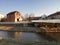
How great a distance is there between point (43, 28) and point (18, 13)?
25.1 meters

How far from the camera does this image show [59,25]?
1490 inches

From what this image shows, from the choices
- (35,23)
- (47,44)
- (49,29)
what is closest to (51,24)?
(49,29)

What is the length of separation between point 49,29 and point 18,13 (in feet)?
85.7

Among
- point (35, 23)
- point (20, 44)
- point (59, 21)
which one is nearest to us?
point (20, 44)

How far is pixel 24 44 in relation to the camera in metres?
17.9

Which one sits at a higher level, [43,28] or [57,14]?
[57,14]

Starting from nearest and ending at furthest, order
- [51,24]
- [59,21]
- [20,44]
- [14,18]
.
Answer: [20,44] < [59,21] < [51,24] < [14,18]

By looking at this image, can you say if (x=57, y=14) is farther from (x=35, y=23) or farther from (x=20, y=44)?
(x=20, y=44)

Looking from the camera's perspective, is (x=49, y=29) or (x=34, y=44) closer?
(x=34, y=44)

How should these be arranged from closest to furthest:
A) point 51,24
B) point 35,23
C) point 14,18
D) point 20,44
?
point 20,44 → point 51,24 → point 35,23 → point 14,18

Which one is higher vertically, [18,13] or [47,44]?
[18,13]

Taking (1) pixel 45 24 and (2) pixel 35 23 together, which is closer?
(1) pixel 45 24

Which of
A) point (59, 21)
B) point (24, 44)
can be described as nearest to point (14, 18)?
point (59, 21)

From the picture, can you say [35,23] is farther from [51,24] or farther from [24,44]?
[24,44]
